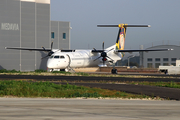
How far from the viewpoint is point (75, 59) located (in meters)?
50.2

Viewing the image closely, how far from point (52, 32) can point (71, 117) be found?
68.1 meters

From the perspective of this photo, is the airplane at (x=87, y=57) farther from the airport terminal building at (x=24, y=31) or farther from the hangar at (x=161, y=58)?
the hangar at (x=161, y=58)

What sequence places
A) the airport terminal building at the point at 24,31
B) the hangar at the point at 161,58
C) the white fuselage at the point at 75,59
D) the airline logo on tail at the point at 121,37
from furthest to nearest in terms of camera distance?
the hangar at the point at 161,58 → the airport terminal building at the point at 24,31 → the airline logo on tail at the point at 121,37 → the white fuselage at the point at 75,59

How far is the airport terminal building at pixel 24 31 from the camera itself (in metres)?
66.8

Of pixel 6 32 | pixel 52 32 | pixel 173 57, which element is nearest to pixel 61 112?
pixel 6 32

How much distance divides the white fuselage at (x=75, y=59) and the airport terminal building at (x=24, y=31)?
64.5 ft

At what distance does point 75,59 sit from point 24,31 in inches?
937

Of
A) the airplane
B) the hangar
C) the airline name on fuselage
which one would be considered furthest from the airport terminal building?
the hangar

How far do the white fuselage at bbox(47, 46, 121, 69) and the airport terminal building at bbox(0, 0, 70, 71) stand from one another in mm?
19662

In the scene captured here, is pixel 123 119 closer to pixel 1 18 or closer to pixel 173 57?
pixel 1 18

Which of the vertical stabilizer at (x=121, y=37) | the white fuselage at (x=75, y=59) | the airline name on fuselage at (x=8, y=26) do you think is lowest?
the white fuselage at (x=75, y=59)

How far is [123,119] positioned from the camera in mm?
8875

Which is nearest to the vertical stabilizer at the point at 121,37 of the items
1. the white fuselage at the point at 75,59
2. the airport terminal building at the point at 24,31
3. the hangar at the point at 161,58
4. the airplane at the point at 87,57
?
the airplane at the point at 87,57

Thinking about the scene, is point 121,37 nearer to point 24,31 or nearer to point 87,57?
point 87,57
